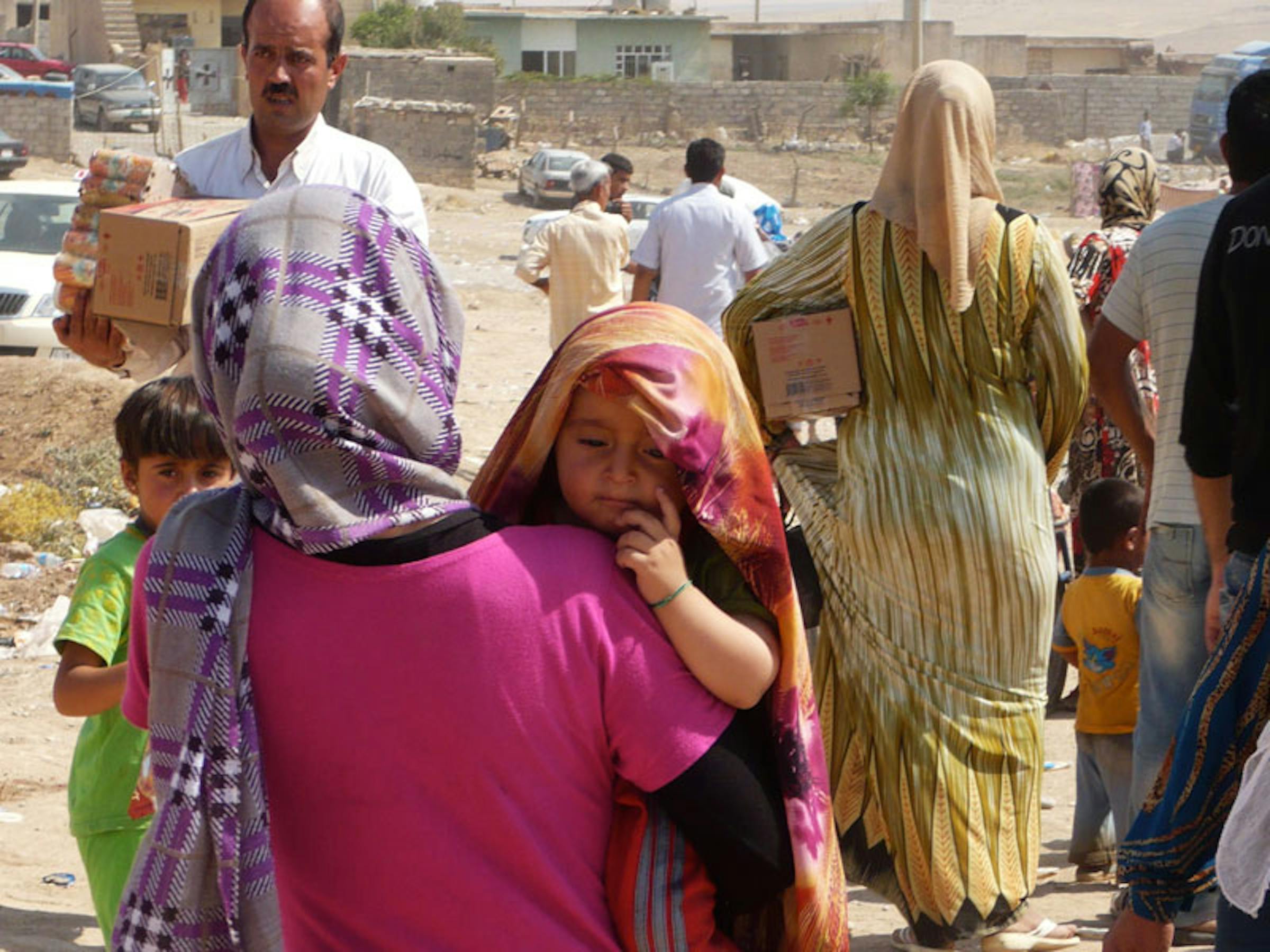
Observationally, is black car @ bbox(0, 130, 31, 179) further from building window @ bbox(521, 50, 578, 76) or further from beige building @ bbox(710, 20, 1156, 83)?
beige building @ bbox(710, 20, 1156, 83)

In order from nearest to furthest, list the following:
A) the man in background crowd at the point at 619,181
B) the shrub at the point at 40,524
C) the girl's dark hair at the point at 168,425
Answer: the girl's dark hair at the point at 168,425 < the shrub at the point at 40,524 < the man in background crowd at the point at 619,181

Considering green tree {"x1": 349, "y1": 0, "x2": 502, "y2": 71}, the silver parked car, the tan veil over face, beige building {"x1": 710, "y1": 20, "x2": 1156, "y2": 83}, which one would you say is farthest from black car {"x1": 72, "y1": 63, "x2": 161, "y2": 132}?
the tan veil over face

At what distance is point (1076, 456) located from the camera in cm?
637

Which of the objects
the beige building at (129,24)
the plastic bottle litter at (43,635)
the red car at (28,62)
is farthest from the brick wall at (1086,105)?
the plastic bottle litter at (43,635)

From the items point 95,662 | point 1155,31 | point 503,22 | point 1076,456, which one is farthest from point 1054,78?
point 95,662

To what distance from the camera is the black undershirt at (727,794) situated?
5.95 ft

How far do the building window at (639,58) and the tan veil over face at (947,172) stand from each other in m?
60.5

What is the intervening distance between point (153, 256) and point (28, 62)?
44.2 meters

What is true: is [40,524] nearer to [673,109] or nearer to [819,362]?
[819,362]

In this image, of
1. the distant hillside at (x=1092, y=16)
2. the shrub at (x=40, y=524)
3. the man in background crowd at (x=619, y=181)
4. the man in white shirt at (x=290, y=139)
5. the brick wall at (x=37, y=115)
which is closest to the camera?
the man in white shirt at (x=290, y=139)

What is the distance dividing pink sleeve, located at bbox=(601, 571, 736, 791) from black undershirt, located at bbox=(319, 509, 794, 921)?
0.02 metres

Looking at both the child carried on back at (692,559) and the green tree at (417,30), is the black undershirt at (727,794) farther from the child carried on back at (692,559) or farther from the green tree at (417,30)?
the green tree at (417,30)

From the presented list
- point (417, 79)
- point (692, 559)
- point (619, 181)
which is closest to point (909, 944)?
point (692, 559)

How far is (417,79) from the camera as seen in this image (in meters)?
43.6
